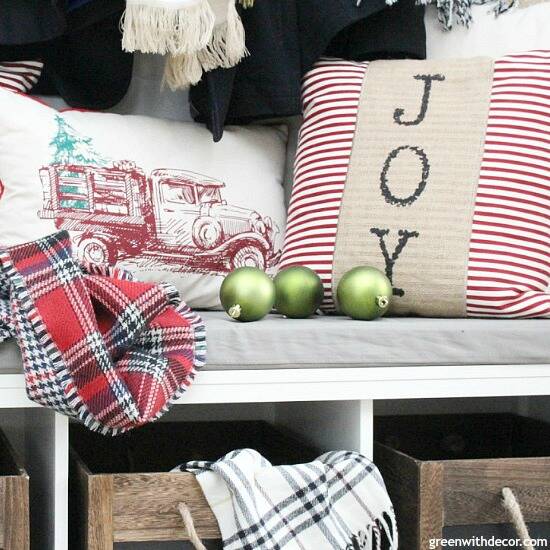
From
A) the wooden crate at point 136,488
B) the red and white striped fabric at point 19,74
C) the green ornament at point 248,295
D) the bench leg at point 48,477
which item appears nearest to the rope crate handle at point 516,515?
the wooden crate at point 136,488

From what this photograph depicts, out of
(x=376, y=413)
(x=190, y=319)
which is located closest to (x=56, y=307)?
(x=190, y=319)

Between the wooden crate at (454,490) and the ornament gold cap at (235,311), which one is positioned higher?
the ornament gold cap at (235,311)

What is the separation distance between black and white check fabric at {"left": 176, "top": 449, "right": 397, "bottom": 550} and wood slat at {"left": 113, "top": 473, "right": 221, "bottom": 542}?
17mm

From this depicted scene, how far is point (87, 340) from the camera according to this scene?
100cm

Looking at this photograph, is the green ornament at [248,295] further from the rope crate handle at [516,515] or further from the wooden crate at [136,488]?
the rope crate handle at [516,515]

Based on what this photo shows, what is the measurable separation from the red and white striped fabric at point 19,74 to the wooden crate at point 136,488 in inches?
21.9

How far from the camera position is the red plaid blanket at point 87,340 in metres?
1.00

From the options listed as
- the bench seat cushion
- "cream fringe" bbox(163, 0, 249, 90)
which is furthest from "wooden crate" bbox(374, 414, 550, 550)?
"cream fringe" bbox(163, 0, 249, 90)

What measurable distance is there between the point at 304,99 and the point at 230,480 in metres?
0.74

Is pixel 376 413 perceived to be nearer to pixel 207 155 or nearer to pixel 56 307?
pixel 207 155

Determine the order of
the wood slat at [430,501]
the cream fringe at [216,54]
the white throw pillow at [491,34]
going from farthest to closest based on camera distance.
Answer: the white throw pillow at [491,34] < the cream fringe at [216,54] < the wood slat at [430,501]

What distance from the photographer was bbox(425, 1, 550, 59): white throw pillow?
5.06 ft

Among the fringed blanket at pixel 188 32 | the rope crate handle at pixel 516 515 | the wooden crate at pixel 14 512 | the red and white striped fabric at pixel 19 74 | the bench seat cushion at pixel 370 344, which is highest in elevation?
the fringed blanket at pixel 188 32

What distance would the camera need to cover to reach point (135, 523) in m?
1.04
